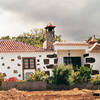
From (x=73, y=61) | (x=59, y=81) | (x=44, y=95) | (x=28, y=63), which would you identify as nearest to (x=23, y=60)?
(x=28, y=63)

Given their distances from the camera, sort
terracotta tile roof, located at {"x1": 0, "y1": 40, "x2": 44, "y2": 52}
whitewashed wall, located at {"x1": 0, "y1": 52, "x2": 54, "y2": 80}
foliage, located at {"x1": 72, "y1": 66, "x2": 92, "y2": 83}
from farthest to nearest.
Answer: terracotta tile roof, located at {"x1": 0, "y1": 40, "x2": 44, "y2": 52} → whitewashed wall, located at {"x1": 0, "y1": 52, "x2": 54, "y2": 80} → foliage, located at {"x1": 72, "y1": 66, "x2": 92, "y2": 83}

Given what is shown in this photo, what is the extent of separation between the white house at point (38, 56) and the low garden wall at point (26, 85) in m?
4.23

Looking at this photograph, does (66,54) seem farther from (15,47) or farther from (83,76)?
(15,47)

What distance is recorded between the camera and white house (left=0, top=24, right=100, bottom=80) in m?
27.6

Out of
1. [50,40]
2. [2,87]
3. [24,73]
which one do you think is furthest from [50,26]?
[2,87]

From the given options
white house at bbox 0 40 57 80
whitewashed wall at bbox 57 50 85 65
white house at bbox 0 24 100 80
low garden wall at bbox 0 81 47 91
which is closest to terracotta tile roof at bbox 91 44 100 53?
white house at bbox 0 24 100 80

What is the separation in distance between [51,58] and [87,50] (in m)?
5.02

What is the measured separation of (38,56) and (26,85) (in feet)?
18.9

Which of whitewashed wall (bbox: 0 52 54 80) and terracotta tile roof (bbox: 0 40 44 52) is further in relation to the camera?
terracotta tile roof (bbox: 0 40 44 52)

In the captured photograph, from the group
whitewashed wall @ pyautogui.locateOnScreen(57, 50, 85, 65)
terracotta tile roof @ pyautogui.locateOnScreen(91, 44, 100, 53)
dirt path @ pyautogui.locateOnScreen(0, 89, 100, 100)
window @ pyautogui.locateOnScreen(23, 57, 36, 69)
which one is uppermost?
terracotta tile roof @ pyautogui.locateOnScreen(91, 44, 100, 53)

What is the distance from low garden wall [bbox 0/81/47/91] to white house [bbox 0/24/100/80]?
13.9 ft

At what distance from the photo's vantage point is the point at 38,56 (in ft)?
92.6

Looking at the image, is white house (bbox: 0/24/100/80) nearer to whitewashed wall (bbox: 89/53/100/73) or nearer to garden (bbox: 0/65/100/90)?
whitewashed wall (bbox: 89/53/100/73)

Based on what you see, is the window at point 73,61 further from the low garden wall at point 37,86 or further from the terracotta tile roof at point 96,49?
the low garden wall at point 37,86
